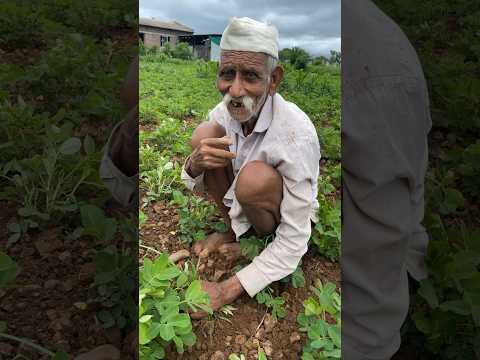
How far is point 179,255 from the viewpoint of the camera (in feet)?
3.07

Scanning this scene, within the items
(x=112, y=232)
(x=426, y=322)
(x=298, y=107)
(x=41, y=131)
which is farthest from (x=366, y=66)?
(x=41, y=131)

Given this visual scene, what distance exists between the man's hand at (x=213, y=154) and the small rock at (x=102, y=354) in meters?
0.54

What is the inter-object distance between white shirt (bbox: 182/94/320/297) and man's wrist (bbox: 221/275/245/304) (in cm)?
1

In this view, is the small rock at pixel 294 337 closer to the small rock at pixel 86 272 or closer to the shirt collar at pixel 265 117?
the shirt collar at pixel 265 117

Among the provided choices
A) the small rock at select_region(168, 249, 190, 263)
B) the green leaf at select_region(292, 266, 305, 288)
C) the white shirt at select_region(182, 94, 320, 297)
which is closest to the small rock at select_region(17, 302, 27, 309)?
the small rock at select_region(168, 249, 190, 263)

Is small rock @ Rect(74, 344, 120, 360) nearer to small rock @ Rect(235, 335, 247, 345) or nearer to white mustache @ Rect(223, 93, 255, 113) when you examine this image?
small rock @ Rect(235, 335, 247, 345)

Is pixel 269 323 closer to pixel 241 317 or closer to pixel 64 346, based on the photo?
pixel 241 317

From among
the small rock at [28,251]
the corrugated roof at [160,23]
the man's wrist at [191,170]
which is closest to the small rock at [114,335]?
the small rock at [28,251]

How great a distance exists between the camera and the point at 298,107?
0.89 metres

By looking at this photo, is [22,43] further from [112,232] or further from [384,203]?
[384,203]

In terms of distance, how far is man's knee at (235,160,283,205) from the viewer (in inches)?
35.1

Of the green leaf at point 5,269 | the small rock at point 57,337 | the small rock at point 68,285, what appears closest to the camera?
the green leaf at point 5,269

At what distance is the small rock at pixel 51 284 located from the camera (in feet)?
4.20

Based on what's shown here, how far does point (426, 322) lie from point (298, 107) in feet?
2.09
